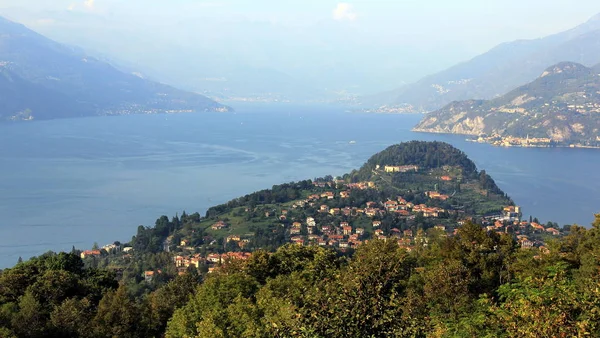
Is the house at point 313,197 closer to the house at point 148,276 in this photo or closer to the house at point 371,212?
the house at point 371,212

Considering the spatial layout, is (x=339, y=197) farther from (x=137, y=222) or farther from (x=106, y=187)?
(x=106, y=187)

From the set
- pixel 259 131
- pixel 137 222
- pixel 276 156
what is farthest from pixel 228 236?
pixel 259 131

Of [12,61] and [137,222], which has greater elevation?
[12,61]

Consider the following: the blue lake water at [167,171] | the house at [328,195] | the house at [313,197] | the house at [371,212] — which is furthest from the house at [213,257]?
the house at [328,195]

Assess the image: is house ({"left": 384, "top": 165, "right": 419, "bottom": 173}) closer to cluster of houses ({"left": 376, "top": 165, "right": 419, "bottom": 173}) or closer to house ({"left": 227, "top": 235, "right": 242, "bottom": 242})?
cluster of houses ({"left": 376, "top": 165, "right": 419, "bottom": 173})

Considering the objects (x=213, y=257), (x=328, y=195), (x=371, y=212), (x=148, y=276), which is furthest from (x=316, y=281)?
(x=328, y=195)
